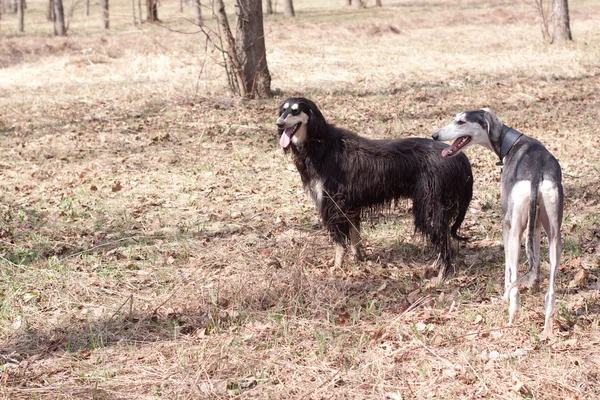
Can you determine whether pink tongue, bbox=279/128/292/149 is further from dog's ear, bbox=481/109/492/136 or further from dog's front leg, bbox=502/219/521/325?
dog's front leg, bbox=502/219/521/325

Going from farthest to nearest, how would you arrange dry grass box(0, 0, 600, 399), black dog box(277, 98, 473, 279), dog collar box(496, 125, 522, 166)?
black dog box(277, 98, 473, 279) < dog collar box(496, 125, 522, 166) < dry grass box(0, 0, 600, 399)

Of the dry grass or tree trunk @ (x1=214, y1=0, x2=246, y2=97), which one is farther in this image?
tree trunk @ (x1=214, y1=0, x2=246, y2=97)

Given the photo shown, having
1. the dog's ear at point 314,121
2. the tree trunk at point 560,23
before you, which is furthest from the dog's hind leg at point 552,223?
the tree trunk at point 560,23

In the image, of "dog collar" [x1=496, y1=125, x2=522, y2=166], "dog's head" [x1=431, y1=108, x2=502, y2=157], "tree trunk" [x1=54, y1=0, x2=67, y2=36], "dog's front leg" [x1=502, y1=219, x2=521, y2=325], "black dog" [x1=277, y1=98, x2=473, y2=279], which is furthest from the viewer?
"tree trunk" [x1=54, y1=0, x2=67, y2=36]

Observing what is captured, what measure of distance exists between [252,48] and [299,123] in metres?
7.55

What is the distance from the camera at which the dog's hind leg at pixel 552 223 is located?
4.54 metres

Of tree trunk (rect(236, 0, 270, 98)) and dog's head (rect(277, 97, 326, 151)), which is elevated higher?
tree trunk (rect(236, 0, 270, 98))

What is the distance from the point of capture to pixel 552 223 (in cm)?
454

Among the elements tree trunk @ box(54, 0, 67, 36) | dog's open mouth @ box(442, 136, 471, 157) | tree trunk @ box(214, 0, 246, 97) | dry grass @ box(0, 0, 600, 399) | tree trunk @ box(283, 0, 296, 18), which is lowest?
dry grass @ box(0, 0, 600, 399)

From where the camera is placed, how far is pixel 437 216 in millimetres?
5934

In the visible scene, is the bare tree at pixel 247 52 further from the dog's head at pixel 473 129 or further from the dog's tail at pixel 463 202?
the dog's head at pixel 473 129

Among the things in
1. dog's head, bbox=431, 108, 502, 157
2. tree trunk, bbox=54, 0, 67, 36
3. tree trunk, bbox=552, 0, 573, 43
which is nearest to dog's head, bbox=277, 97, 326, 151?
dog's head, bbox=431, 108, 502, 157

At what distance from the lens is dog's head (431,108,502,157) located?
5176 mm

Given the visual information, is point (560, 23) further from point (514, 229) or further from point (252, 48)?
point (514, 229)
